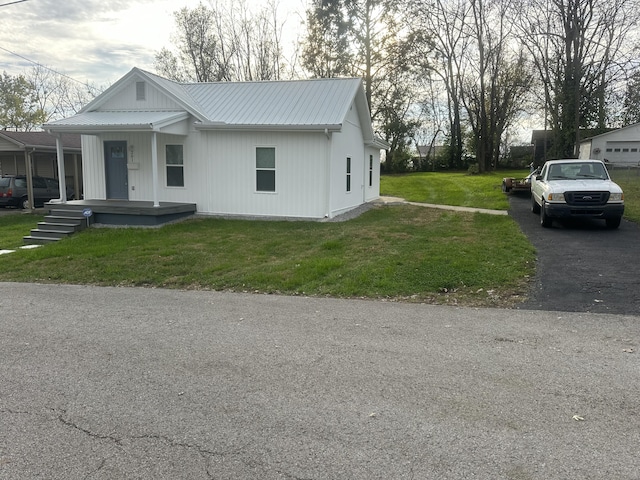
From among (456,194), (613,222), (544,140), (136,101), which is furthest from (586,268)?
(544,140)

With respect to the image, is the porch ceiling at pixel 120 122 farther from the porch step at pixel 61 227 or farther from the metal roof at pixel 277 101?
the porch step at pixel 61 227

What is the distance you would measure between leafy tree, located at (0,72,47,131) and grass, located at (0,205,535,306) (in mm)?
39031

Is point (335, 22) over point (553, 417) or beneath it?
over

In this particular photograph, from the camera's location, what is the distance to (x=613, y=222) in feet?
40.5

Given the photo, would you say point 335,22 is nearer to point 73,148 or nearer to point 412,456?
point 73,148

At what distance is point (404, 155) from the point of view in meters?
43.8

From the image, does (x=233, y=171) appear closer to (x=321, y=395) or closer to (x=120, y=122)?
(x=120, y=122)

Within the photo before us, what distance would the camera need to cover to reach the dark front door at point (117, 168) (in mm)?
16094

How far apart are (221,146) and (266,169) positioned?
1664 millimetres

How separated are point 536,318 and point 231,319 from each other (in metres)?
3.80

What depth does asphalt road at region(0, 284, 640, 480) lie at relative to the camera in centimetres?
290

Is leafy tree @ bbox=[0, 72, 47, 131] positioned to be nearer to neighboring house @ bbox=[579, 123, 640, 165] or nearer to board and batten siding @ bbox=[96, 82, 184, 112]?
board and batten siding @ bbox=[96, 82, 184, 112]

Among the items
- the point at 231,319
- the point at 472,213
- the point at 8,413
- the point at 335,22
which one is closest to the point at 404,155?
the point at 335,22

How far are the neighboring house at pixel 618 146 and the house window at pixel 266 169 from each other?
29.5 m
